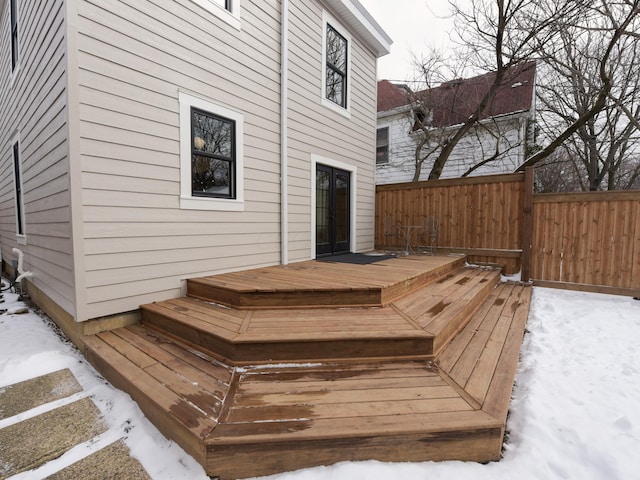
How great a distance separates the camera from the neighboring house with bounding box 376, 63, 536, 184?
916cm

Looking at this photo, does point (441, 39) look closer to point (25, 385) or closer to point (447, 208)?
point (447, 208)

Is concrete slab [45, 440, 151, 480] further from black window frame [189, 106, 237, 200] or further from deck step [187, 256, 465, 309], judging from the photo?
black window frame [189, 106, 237, 200]

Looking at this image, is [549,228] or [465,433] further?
[549,228]

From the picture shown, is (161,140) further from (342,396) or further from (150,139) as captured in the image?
(342,396)

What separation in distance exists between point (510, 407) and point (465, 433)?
654mm

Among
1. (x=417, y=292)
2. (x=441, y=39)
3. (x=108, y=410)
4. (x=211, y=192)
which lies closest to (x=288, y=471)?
(x=108, y=410)

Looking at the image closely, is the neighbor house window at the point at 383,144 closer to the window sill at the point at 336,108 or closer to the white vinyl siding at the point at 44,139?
the window sill at the point at 336,108

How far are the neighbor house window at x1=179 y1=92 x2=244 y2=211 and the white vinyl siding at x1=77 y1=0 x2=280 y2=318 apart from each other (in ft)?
0.28

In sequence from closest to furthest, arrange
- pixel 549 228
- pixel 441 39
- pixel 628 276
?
1. pixel 628 276
2. pixel 549 228
3. pixel 441 39

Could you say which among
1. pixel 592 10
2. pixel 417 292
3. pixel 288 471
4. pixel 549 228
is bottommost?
pixel 288 471

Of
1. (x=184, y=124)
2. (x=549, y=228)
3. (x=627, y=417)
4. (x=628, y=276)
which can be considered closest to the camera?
(x=627, y=417)

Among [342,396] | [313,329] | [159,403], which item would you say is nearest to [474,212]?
[313,329]

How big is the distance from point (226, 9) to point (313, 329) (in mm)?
4149

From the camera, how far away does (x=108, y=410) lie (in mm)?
2031
